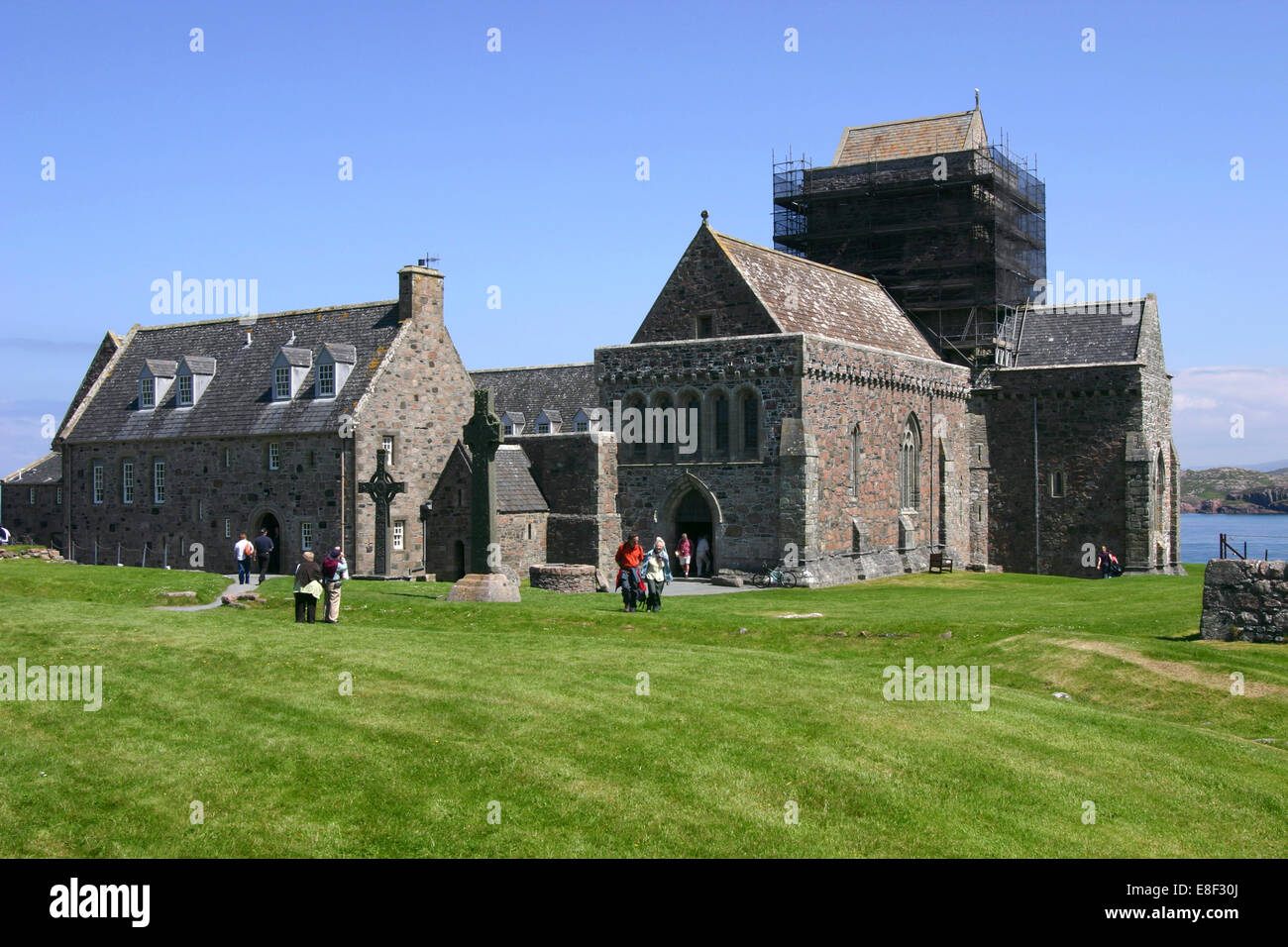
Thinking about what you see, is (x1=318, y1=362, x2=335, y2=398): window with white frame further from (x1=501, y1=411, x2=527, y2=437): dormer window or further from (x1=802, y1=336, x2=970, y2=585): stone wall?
(x1=501, y1=411, x2=527, y2=437): dormer window

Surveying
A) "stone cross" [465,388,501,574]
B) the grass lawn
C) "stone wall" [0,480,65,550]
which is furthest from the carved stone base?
→ "stone wall" [0,480,65,550]

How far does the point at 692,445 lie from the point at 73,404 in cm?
3178

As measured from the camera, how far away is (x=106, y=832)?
1177cm

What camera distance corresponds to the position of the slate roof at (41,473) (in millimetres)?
58869

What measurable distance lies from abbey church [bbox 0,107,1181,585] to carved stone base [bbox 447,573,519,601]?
10231 millimetres

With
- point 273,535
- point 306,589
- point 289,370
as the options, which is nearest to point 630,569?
point 306,589

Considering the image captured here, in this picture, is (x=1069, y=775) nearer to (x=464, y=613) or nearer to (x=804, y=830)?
(x=804, y=830)

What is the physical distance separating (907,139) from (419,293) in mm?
24863

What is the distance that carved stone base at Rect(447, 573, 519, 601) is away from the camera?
30.6 m

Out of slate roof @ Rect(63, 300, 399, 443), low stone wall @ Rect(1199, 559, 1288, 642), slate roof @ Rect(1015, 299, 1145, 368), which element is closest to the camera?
low stone wall @ Rect(1199, 559, 1288, 642)

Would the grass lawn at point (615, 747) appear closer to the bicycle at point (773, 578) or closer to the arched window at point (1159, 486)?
the bicycle at point (773, 578)

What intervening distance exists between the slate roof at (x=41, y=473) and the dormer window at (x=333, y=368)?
62.1 feet

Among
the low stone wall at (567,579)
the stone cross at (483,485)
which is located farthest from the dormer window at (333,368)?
the stone cross at (483,485)
